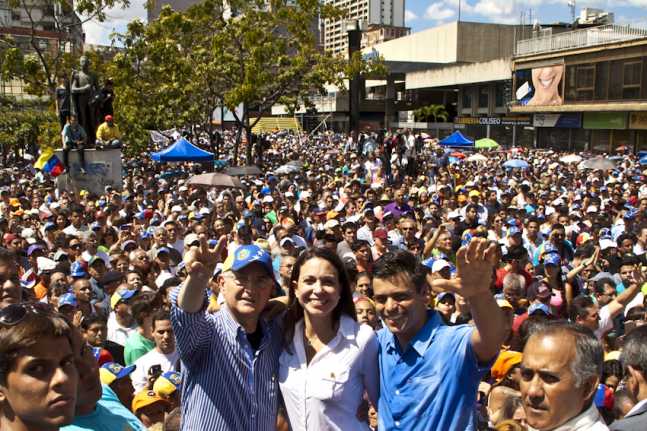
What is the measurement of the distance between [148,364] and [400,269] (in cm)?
245

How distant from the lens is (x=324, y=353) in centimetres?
292

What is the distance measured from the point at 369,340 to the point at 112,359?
2.52 m

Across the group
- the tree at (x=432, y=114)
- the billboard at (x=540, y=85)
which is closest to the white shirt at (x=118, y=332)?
the billboard at (x=540, y=85)

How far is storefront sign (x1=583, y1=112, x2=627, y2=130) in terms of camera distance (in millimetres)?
33438

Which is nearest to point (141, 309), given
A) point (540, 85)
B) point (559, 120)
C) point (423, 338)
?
point (423, 338)

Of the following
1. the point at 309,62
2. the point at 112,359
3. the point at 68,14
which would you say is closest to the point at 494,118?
the point at 309,62

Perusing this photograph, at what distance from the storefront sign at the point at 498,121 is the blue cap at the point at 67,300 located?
39.3 m

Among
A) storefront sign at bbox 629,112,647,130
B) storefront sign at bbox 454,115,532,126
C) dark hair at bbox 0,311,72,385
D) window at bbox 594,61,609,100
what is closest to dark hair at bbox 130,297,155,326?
dark hair at bbox 0,311,72,385

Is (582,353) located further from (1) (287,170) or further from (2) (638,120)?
(2) (638,120)

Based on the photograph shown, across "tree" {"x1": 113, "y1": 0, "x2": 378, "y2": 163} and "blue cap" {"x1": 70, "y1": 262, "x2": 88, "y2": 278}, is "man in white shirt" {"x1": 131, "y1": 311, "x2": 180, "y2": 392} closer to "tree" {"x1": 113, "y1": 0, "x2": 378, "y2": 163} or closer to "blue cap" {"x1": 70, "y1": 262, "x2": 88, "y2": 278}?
"blue cap" {"x1": 70, "y1": 262, "x2": 88, "y2": 278}

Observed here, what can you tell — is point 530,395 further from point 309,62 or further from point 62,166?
point 309,62

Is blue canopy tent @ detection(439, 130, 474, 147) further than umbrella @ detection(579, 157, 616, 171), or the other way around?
blue canopy tent @ detection(439, 130, 474, 147)

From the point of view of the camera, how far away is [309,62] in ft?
77.7

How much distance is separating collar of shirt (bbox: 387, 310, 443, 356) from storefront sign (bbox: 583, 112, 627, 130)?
111 feet
